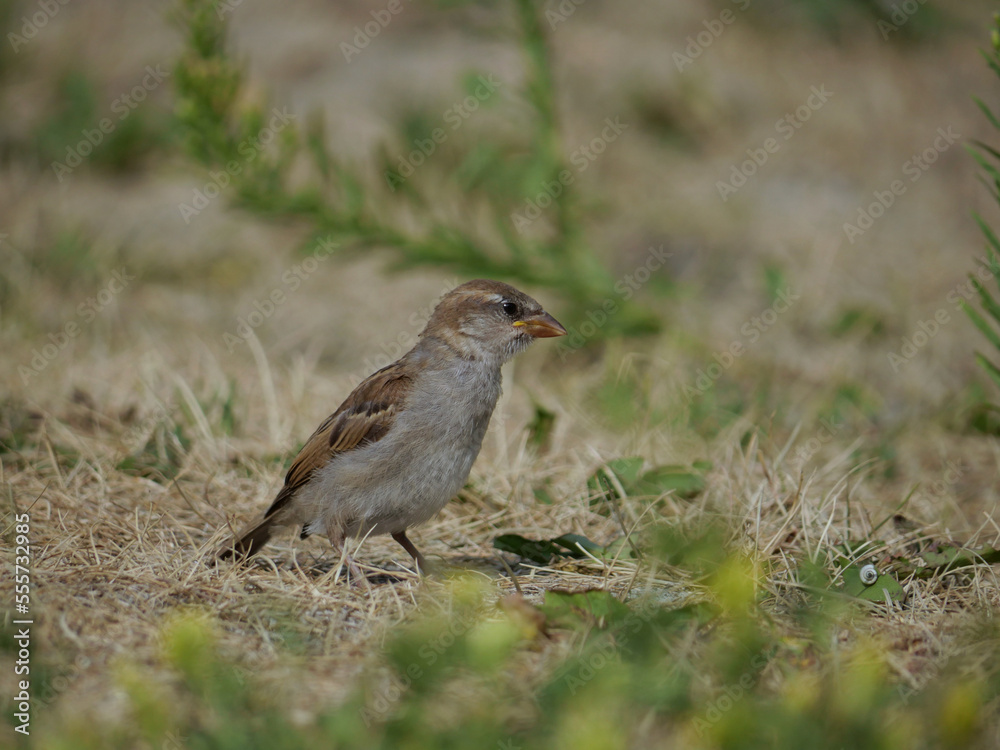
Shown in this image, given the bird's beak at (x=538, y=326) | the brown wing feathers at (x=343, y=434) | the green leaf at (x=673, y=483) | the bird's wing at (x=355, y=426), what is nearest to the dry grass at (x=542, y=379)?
the green leaf at (x=673, y=483)

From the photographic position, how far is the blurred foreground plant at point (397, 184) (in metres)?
5.32

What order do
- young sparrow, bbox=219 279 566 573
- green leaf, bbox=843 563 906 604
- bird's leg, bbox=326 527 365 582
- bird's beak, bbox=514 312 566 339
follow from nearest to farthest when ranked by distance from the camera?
green leaf, bbox=843 563 906 604
bird's leg, bbox=326 527 365 582
young sparrow, bbox=219 279 566 573
bird's beak, bbox=514 312 566 339

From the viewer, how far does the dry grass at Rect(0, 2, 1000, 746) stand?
10.9 ft

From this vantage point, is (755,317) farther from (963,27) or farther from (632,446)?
(963,27)

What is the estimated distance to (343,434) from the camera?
412cm

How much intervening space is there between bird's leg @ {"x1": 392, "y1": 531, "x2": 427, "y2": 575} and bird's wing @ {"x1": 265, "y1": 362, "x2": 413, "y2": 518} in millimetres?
438

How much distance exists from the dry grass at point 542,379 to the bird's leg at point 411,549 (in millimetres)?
88

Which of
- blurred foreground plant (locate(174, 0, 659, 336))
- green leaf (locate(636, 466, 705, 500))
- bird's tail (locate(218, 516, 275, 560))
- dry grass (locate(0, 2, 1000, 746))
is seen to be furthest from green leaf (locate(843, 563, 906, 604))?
blurred foreground plant (locate(174, 0, 659, 336))

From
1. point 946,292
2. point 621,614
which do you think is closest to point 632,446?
point 621,614

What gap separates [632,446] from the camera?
→ 16.7 feet

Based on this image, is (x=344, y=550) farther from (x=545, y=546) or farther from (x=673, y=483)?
(x=673, y=483)

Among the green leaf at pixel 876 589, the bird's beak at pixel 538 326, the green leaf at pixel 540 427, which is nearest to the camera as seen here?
the green leaf at pixel 876 589

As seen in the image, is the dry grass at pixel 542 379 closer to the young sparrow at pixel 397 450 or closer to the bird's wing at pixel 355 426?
the young sparrow at pixel 397 450

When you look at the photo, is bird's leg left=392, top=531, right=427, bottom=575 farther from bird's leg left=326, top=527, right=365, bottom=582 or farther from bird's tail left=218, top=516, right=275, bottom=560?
bird's tail left=218, top=516, right=275, bottom=560
